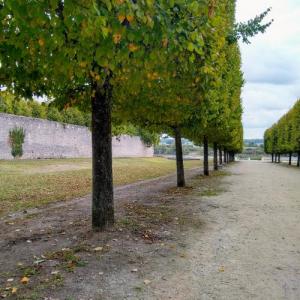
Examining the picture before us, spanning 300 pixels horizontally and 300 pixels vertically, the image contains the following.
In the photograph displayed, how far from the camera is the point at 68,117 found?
6950 centimetres

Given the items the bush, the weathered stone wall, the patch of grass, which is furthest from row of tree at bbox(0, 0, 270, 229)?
the bush

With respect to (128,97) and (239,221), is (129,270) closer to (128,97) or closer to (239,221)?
(239,221)

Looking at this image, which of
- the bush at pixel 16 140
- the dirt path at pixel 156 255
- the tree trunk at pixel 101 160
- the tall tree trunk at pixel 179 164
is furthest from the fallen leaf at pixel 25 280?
the bush at pixel 16 140

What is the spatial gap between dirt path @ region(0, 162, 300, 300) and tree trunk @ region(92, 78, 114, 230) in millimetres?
454

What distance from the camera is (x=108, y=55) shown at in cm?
494

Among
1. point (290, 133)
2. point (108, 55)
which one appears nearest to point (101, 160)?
point (108, 55)

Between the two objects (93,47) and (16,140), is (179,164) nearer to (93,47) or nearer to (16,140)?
(93,47)

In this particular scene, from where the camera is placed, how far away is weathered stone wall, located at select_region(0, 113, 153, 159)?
39.1 m

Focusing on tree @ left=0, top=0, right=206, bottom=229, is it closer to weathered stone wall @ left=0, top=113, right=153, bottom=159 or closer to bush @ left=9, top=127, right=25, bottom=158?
weathered stone wall @ left=0, top=113, right=153, bottom=159

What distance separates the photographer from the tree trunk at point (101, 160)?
323 inches

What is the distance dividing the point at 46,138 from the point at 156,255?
4149 centimetres

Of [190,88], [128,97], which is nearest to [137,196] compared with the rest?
[128,97]

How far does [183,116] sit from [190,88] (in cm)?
478

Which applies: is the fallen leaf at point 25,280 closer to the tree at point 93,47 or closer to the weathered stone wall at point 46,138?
the tree at point 93,47
